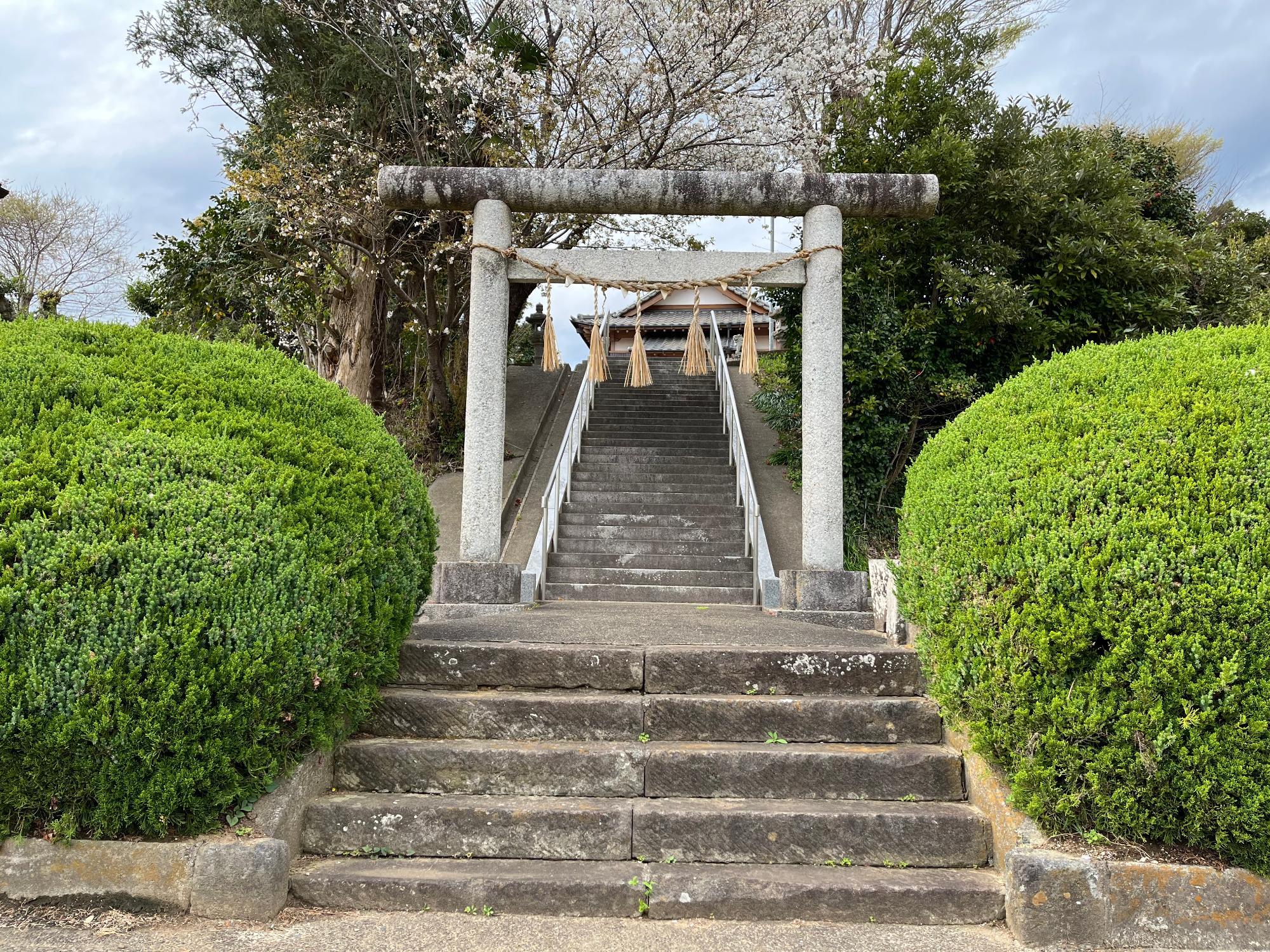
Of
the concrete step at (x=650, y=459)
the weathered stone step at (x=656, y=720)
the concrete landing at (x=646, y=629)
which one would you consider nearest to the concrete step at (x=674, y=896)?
the weathered stone step at (x=656, y=720)

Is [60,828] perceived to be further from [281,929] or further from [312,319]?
[312,319]

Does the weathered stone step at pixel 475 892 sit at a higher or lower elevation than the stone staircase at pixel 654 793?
lower

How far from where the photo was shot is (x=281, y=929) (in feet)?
8.66

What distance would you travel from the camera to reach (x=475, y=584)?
19.4ft

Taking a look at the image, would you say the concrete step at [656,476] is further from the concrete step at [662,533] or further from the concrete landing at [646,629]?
the concrete landing at [646,629]

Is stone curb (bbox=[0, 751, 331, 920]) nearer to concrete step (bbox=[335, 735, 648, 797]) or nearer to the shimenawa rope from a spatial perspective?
concrete step (bbox=[335, 735, 648, 797])

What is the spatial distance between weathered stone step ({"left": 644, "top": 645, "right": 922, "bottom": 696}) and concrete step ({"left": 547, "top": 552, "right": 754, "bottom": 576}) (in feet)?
14.7

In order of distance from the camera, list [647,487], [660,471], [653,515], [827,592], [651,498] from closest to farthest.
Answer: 1. [827,592]
2. [653,515]
3. [651,498]
4. [647,487]
5. [660,471]

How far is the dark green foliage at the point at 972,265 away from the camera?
27.0 feet

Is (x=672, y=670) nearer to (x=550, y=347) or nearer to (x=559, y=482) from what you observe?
(x=550, y=347)

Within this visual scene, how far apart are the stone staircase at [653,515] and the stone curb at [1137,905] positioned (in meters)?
4.84

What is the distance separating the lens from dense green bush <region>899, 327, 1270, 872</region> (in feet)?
8.49

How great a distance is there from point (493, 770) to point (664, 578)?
4810 millimetres

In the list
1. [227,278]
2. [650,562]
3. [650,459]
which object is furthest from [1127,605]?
[227,278]
